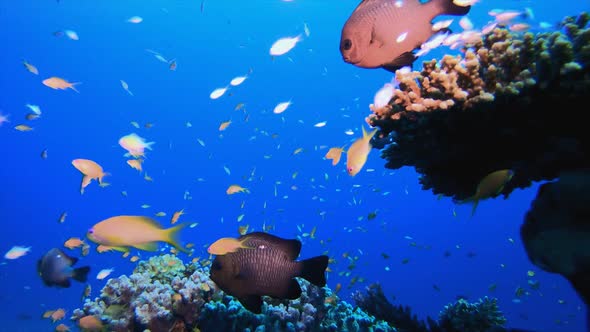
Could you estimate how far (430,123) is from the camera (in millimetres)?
3115

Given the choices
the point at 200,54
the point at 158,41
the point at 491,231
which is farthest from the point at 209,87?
the point at 491,231

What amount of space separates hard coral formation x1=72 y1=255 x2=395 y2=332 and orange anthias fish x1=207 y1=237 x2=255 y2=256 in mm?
1548

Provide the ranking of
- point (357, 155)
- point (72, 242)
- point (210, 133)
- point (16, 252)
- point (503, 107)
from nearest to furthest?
point (503, 107) < point (357, 155) < point (72, 242) < point (16, 252) < point (210, 133)

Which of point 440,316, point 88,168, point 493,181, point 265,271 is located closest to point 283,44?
point 88,168

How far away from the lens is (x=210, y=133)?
61188 millimetres

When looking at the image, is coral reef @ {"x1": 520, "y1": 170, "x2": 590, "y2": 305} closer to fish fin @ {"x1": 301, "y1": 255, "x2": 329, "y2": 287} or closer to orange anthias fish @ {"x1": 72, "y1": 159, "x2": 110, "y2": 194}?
fish fin @ {"x1": 301, "y1": 255, "x2": 329, "y2": 287}

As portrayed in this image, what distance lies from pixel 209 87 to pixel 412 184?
139ft

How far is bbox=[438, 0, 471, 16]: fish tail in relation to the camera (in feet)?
8.74

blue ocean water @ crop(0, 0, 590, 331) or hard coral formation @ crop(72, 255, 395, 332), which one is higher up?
blue ocean water @ crop(0, 0, 590, 331)

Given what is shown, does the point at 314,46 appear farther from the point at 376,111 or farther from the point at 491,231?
the point at 376,111

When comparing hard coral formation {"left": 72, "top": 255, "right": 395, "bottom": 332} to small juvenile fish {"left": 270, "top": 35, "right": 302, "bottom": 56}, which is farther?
small juvenile fish {"left": 270, "top": 35, "right": 302, "bottom": 56}

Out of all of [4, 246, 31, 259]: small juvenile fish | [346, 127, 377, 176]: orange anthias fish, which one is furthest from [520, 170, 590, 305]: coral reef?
[4, 246, 31, 259]: small juvenile fish

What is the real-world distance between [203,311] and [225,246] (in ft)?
6.43

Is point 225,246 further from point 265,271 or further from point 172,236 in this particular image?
point 172,236
